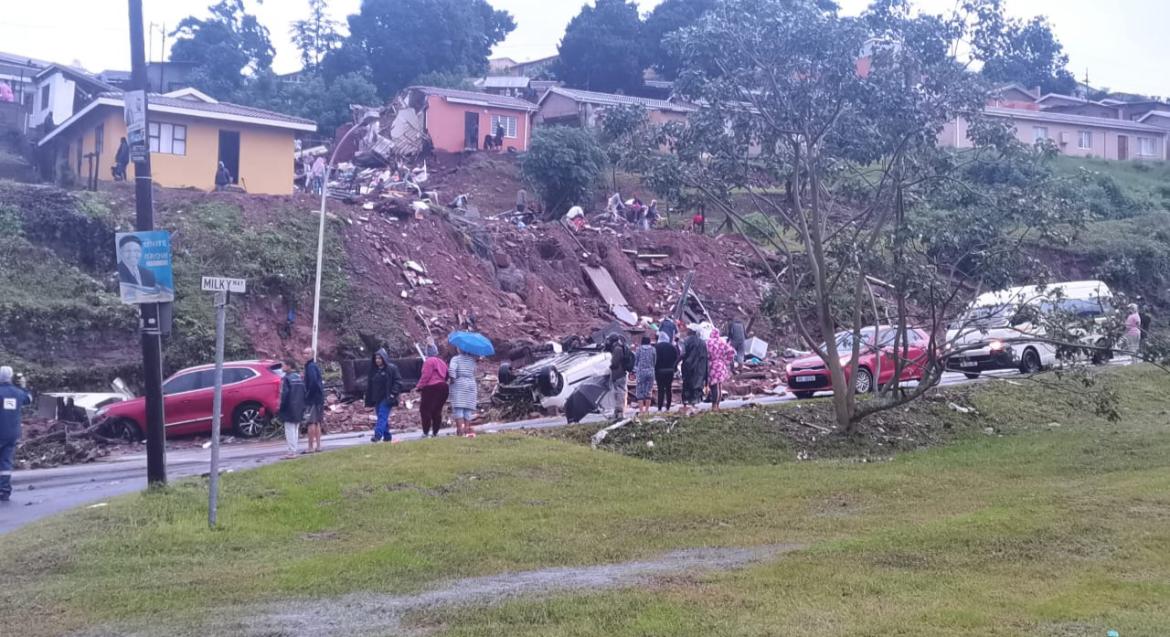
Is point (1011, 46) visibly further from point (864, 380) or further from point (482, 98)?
point (482, 98)

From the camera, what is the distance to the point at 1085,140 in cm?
6319

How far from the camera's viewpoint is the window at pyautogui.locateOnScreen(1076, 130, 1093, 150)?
2473 inches

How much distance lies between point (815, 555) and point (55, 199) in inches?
1114

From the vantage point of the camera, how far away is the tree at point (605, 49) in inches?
2726

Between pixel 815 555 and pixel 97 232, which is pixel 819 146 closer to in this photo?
pixel 815 555

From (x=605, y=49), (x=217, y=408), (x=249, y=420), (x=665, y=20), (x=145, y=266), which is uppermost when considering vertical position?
(x=665, y=20)

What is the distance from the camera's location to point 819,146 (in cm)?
1658

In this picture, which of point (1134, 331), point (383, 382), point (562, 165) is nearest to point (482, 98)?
point (562, 165)

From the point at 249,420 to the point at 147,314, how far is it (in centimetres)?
1097

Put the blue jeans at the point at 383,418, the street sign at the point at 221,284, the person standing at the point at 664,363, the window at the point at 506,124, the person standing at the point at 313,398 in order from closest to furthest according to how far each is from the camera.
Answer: the street sign at the point at 221,284 < the person standing at the point at 313,398 < the blue jeans at the point at 383,418 < the person standing at the point at 664,363 < the window at the point at 506,124

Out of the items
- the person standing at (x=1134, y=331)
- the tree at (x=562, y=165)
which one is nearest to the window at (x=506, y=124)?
the tree at (x=562, y=165)

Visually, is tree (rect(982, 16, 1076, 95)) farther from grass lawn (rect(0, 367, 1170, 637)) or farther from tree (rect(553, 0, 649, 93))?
Result: tree (rect(553, 0, 649, 93))

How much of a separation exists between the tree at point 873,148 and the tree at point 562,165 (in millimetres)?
28635

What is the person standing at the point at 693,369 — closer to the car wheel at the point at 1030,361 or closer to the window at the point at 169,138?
the car wheel at the point at 1030,361
